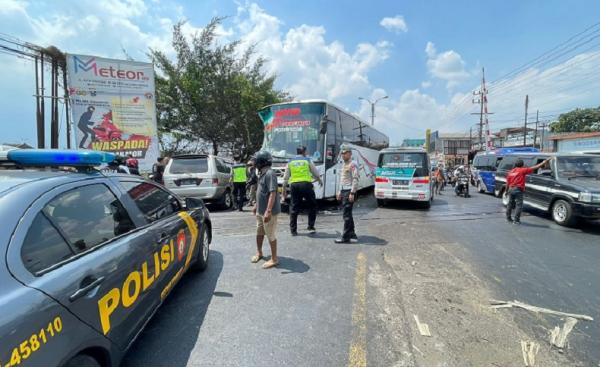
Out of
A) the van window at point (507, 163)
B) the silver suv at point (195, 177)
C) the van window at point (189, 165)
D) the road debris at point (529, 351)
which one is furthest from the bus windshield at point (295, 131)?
the van window at point (507, 163)

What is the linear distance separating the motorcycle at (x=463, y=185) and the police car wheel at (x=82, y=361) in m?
15.2

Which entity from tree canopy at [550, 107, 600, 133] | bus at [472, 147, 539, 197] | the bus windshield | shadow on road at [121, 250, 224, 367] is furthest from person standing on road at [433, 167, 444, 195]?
tree canopy at [550, 107, 600, 133]

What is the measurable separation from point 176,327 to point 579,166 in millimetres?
10237

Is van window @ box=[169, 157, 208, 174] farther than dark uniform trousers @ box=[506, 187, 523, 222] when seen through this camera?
Yes

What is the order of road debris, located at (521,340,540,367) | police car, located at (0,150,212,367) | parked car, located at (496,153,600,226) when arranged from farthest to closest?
parked car, located at (496,153,600,226) < road debris, located at (521,340,540,367) < police car, located at (0,150,212,367)

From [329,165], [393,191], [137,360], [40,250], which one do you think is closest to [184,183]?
[329,165]

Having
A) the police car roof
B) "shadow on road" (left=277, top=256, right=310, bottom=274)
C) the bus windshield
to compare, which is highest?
the bus windshield

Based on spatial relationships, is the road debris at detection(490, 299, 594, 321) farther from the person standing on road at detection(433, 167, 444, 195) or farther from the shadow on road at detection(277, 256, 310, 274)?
the person standing on road at detection(433, 167, 444, 195)

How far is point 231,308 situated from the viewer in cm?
341

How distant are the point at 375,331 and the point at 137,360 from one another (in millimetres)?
2136

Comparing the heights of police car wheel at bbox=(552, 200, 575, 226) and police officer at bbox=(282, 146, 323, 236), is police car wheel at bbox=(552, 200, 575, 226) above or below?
below

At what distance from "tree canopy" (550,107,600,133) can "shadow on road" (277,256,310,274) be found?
214ft

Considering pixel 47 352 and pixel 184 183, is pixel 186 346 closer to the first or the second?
pixel 47 352

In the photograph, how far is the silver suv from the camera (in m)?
9.38
